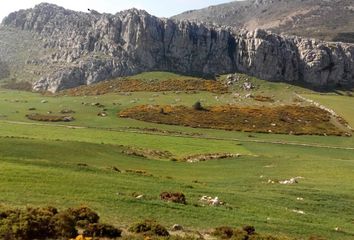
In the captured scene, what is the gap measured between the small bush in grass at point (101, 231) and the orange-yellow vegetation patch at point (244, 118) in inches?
3716

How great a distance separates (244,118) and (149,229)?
107 metres

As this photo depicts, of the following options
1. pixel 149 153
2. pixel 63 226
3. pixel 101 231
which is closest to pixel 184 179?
pixel 149 153

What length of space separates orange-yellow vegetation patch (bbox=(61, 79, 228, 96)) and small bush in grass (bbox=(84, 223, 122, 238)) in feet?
489

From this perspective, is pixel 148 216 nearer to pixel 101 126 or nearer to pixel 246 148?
pixel 246 148

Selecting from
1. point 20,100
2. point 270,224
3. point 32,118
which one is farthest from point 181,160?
point 20,100

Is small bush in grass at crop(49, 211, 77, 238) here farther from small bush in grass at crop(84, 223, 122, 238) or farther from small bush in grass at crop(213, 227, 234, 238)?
small bush in grass at crop(213, 227, 234, 238)

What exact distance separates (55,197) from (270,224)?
15.4 m

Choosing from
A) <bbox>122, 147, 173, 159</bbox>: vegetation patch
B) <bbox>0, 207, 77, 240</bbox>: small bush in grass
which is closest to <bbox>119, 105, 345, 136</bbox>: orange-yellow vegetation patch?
<bbox>122, 147, 173, 159</bbox>: vegetation patch

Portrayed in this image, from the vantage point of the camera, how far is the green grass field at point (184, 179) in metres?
32.3

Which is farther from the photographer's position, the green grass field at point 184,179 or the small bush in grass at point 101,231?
the green grass field at point 184,179

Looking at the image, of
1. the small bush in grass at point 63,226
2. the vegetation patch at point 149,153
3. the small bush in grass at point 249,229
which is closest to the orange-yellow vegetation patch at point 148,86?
the vegetation patch at point 149,153

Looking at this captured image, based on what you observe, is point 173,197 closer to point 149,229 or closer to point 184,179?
point 149,229

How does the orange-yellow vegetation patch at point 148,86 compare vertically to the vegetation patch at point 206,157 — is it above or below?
above

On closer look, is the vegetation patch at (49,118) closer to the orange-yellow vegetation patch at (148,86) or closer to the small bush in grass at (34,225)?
the orange-yellow vegetation patch at (148,86)
